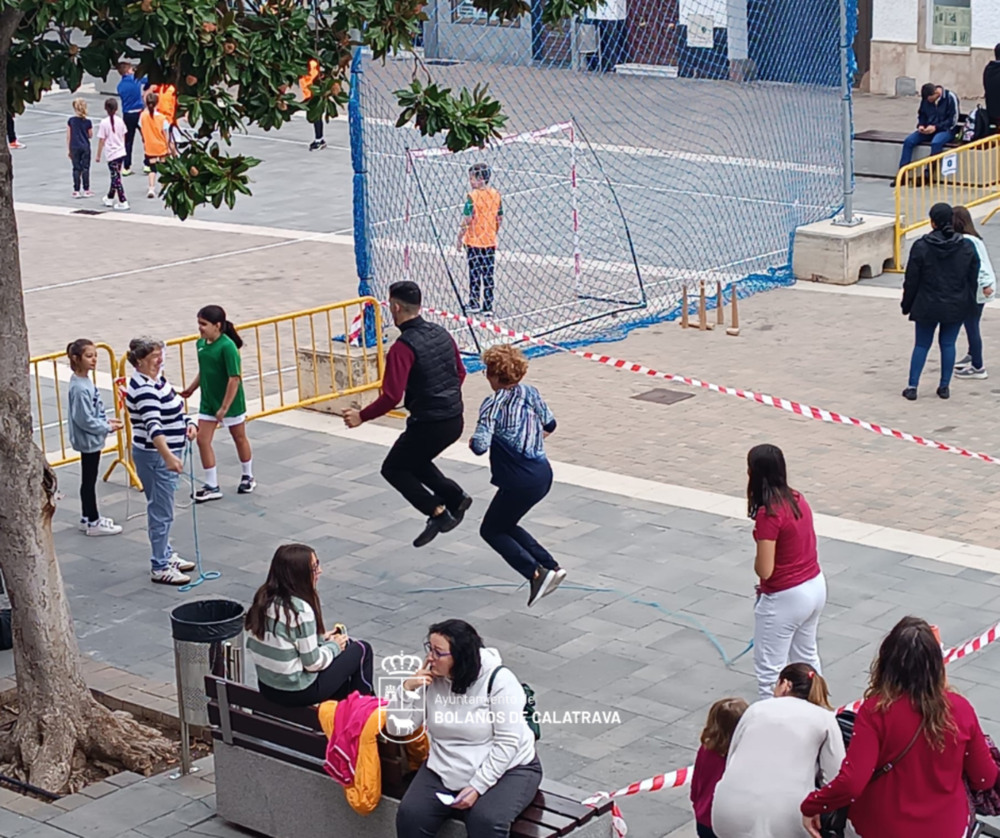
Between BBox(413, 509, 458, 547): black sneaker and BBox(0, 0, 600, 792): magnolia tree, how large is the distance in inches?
106

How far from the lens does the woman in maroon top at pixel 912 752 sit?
5.97 metres

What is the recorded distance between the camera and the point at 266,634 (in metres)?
7.35

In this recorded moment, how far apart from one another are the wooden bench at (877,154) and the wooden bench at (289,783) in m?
18.3

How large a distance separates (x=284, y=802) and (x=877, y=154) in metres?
18.9

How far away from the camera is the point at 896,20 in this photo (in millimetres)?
31750

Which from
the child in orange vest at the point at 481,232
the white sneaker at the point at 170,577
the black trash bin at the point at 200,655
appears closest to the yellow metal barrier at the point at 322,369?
the child in orange vest at the point at 481,232

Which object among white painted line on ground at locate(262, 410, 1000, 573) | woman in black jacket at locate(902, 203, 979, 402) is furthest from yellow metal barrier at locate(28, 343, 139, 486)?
woman in black jacket at locate(902, 203, 979, 402)

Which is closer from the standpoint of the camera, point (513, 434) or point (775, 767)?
point (775, 767)

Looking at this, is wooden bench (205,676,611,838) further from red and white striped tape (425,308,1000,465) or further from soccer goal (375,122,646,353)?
soccer goal (375,122,646,353)

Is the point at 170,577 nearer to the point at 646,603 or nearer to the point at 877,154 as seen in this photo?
the point at 646,603

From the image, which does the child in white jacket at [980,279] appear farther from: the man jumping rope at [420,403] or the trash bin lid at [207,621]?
the trash bin lid at [207,621]

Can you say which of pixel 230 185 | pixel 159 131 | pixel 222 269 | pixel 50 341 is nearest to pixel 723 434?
pixel 230 185

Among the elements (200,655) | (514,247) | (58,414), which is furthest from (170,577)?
(514,247)

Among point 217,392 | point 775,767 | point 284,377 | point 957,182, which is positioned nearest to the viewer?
point 775,767
